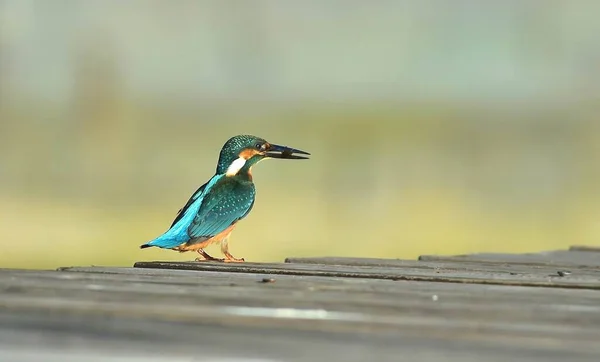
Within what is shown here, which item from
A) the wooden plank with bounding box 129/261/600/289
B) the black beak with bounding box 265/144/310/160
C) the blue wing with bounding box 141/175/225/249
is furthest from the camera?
the black beak with bounding box 265/144/310/160

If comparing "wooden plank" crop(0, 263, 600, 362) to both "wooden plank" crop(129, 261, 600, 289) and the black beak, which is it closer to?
"wooden plank" crop(129, 261, 600, 289)

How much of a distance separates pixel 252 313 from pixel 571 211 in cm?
1341

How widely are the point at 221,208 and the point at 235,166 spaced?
1.44 feet

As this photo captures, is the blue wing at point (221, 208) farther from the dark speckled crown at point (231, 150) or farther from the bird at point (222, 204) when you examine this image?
the dark speckled crown at point (231, 150)

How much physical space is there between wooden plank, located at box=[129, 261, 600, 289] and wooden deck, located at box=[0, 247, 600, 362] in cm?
15

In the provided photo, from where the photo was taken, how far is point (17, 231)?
1521 centimetres

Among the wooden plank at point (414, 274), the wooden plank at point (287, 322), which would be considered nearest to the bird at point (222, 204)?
the wooden plank at point (414, 274)

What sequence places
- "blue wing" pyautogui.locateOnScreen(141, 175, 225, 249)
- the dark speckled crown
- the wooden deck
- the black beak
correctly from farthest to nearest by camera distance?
the black beak < the dark speckled crown < "blue wing" pyautogui.locateOnScreen(141, 175, 225, 249) < the wooden deck

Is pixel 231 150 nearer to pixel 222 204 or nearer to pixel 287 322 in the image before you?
pixel 222 204

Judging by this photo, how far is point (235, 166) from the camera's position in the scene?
4625mm

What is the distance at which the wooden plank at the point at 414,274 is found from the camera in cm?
255

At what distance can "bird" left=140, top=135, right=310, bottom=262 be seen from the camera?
4.10m

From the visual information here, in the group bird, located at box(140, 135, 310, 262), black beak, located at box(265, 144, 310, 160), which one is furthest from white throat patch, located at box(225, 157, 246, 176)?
black beak, located at box(265, 144, 310, 160)

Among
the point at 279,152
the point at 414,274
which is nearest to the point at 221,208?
the point at 279,152
